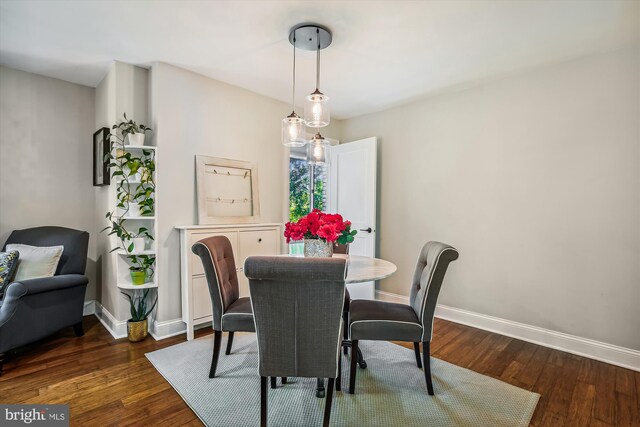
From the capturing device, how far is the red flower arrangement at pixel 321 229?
6.84 ft

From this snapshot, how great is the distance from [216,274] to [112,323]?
164cm

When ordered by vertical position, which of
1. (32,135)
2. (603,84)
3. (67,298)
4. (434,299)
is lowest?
(67,298)

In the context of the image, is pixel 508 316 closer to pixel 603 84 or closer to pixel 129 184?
pixel 603 84

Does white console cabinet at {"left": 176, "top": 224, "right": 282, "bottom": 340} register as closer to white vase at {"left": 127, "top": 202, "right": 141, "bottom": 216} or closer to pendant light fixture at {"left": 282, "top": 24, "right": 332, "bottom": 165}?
white vase at {"left": 127, "top": 202, "right": 141, "bottom": 216}

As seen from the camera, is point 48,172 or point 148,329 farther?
point 48,172

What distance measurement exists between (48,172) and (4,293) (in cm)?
134

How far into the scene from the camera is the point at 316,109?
2.33 m

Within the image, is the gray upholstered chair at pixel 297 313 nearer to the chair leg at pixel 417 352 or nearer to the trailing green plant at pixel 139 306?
the chair leg at pixel 417 352

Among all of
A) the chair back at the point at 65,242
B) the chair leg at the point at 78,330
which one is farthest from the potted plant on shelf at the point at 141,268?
the chair leg at the point at 78,330

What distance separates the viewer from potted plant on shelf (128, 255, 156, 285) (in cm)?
271

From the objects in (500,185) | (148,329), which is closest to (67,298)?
(148,329)

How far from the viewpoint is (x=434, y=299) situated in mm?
1953

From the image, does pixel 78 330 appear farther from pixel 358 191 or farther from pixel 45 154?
pixel 358 191

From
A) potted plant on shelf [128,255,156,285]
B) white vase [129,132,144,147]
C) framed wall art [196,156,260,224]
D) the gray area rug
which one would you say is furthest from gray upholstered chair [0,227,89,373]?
framed wall art [196,156,260,224]
